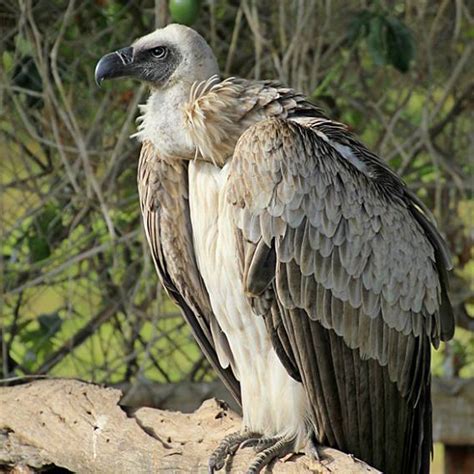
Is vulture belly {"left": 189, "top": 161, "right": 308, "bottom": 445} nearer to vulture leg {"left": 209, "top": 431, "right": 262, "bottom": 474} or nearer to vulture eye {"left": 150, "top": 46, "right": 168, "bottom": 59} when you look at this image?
vulture leg {"left": 209, "top": 431, "right": 262, "bottom": 474}

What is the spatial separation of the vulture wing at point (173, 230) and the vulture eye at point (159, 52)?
29 centimetres

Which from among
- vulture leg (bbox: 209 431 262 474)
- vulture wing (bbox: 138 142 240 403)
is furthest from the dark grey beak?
vulture leg (bbox: 209 431 262 474)

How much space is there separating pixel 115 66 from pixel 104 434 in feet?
3.92

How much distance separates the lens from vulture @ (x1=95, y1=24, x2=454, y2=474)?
370cm

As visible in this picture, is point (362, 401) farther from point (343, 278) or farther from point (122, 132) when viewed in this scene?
point (122, 132)

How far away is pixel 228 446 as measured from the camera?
393cm

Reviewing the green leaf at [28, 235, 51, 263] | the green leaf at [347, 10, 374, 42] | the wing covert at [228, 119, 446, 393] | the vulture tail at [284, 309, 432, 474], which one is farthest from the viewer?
the green leaf at [28, 235, 51, 263]

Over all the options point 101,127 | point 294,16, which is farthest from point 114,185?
point 294,16

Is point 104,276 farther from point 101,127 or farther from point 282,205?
point 282,205

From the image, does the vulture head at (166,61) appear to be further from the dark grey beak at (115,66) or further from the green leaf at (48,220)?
the green leaf at (48,220)

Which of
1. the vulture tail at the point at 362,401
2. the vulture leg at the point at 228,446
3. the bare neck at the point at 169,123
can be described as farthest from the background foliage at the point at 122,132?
the vulture tail at the point at 362,401

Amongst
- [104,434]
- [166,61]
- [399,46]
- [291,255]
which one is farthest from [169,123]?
[399,46]

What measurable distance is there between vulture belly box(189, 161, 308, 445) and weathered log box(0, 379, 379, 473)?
0.42ft

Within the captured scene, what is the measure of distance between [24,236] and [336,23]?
6.06 ft
